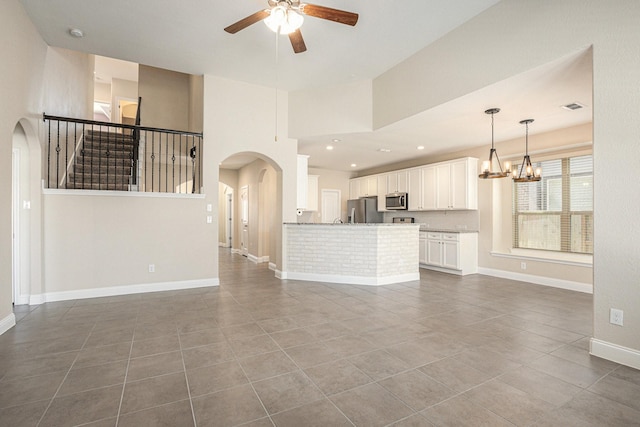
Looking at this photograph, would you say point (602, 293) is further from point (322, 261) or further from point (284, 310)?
point (322, 261)

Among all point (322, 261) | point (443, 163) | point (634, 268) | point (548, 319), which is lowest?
point (548, 319)

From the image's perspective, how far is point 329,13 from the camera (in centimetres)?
279

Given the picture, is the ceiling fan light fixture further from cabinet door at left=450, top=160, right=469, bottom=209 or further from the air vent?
cabinet door at left=450, top=160, right=469, bottom=209

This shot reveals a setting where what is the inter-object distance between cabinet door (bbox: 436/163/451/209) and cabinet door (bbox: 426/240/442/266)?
0.86m

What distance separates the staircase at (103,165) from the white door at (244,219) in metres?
3.27

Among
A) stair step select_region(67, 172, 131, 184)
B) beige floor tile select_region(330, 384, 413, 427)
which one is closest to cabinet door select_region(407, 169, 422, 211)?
beige floor tile select_region(330, 384, 413, 427)

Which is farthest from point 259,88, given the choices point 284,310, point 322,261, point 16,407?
point 16,407

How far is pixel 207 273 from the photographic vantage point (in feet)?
17.2

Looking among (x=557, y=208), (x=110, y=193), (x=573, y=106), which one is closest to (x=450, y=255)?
(x=557, y=208)

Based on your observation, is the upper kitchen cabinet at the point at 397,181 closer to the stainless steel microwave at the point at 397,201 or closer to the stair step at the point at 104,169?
the stainless steel microwave at the point at 397,201

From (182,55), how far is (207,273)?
3.43 meters

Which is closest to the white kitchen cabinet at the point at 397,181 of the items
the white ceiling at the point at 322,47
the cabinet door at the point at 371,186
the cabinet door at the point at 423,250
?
the cabinet door at the point at 371,186

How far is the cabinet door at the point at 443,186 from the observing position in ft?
23.1

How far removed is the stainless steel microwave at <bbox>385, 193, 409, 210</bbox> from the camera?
8.06m
